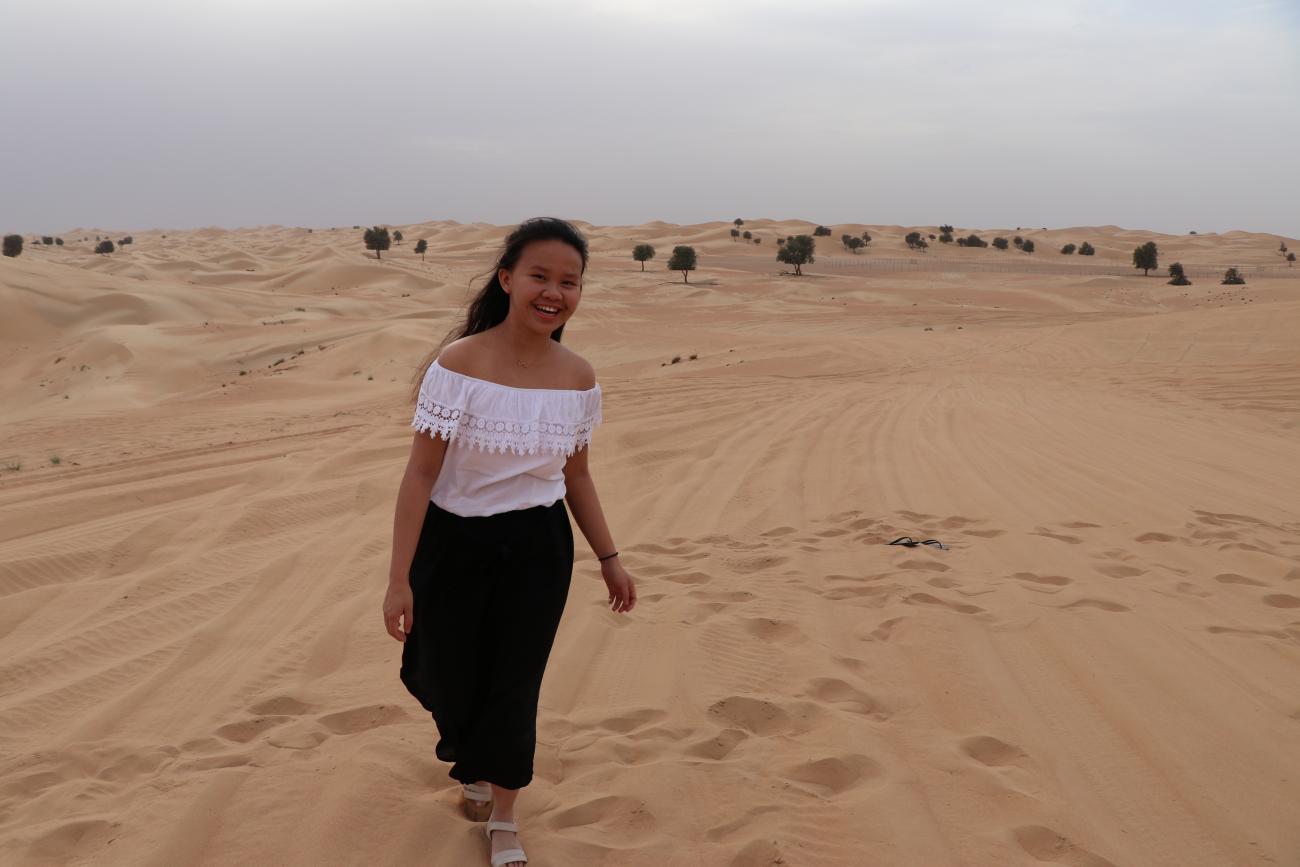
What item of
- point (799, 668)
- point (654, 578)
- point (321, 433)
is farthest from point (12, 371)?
point (799, 668)

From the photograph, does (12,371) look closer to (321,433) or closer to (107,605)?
(321,433)

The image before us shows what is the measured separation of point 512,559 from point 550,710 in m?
1.13

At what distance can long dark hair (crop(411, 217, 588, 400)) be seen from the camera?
95.2 inches

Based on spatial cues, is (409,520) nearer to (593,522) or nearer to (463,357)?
(463,357)

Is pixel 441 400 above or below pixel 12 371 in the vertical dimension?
above

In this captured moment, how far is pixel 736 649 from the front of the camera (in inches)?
150

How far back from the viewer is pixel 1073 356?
16.2m

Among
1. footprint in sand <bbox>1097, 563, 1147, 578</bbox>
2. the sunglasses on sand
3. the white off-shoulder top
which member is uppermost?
the white off-shoulder top

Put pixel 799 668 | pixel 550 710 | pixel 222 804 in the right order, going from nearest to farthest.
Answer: pixel 222 804
pixel 550 710
pixel 799 668

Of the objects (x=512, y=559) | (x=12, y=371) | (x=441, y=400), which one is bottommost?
(x=12, y=371)

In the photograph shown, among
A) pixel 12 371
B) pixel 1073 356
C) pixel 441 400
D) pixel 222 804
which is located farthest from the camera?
pixel 12 371

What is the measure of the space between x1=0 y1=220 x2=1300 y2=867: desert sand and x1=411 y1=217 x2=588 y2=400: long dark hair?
1294 millimetres

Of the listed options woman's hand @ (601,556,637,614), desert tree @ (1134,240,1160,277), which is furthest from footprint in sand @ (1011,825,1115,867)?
desert tree @ (1134,240,1160,277)

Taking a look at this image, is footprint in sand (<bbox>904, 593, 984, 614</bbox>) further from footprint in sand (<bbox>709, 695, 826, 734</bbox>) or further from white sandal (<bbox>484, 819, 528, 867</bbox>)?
white sandal (<bbox>484, 819, 528, 867</bbox>)
